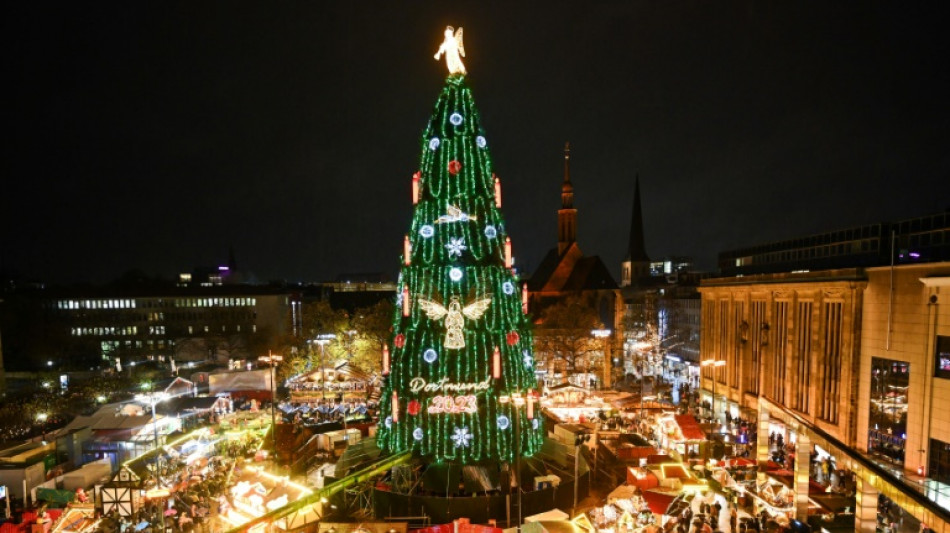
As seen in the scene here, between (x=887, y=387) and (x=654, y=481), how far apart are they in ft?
35.6

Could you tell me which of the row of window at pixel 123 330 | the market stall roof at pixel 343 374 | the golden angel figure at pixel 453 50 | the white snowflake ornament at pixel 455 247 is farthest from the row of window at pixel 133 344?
the golden angel figure at pixel 453 50

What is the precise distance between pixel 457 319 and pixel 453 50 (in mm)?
10919

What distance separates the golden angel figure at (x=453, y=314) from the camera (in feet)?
64.4

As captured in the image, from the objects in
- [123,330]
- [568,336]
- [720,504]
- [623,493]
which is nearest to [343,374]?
[568,336]

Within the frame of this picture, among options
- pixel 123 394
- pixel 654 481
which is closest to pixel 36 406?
pixel 123 394

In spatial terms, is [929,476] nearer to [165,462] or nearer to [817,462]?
[817,462]

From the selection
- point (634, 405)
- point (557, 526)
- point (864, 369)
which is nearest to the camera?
point (557, 526)

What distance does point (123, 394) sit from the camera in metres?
36.9

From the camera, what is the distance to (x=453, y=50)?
68.1 feet

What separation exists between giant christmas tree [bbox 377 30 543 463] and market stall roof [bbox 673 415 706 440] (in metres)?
6.62

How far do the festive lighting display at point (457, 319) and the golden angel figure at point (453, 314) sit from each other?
0.13ft

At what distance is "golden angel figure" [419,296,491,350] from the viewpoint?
19.6 metres

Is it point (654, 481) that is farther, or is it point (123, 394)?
point (123, 394)

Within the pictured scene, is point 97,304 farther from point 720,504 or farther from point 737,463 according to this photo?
point 720,504
